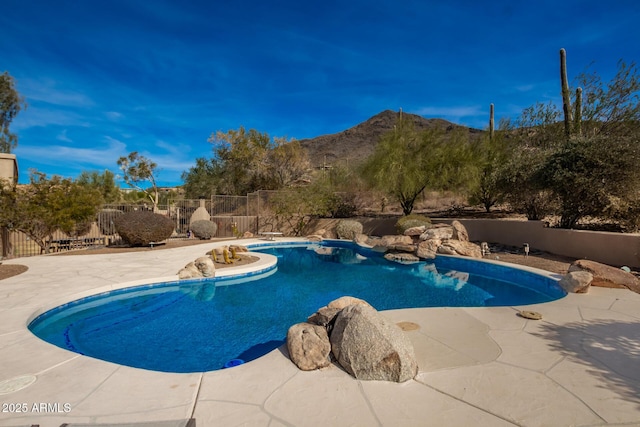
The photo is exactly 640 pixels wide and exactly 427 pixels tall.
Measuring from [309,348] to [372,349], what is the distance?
0.66m

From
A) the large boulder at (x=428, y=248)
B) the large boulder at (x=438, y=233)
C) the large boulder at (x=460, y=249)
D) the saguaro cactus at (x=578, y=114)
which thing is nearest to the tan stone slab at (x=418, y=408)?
the large boulder at (x=428, y=248)

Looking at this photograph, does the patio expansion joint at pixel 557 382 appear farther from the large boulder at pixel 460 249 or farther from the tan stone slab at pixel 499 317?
the large boulder at pixel 460 249

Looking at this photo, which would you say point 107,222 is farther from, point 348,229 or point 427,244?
point 427,244

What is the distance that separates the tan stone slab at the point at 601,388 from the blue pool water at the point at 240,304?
125 inches

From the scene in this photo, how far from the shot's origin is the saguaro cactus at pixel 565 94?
12.8m

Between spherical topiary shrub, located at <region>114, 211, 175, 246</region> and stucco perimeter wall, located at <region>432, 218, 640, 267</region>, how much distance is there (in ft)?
40.6

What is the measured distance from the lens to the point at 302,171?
80.7ft

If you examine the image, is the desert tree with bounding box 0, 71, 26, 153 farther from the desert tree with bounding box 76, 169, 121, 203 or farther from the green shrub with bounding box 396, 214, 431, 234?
the green shrub with bounding box 396, 214, 431, 234

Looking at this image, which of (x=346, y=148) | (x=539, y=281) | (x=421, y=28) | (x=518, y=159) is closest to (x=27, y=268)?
(x=539, y=281)

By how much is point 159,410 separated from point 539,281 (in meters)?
7.98

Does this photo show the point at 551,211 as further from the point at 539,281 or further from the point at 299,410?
the point at 299,410

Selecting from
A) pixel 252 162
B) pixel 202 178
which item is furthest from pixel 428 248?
pixel 202 178

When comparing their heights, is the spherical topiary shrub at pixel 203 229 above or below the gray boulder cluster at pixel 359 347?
above

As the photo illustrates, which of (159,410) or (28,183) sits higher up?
(28,183)
